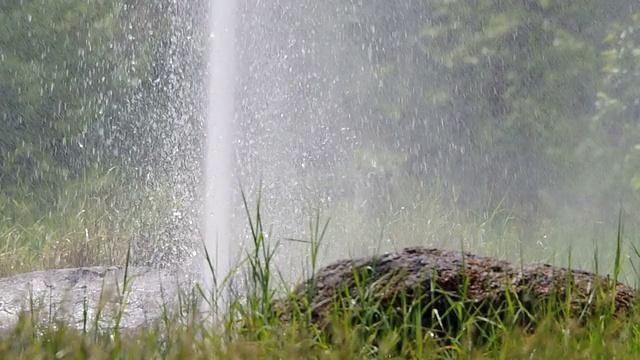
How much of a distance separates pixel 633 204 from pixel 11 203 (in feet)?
17.8

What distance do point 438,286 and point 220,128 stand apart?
13.6ft

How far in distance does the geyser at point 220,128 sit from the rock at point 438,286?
3044 millimetres

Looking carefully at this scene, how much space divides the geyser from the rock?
3044 mm

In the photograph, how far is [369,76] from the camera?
11641 mm

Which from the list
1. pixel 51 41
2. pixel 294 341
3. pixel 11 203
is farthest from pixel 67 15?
pixel 294 341

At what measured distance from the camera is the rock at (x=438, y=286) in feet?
11.5

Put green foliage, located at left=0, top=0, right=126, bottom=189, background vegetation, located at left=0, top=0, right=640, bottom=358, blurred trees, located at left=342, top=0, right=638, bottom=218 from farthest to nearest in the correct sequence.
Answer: green foliage, located at left=0, top=0, right=126, bottom=189 < blurred trees, located at left=342, top=0, right=638, bottom=218 < background vegetation, located at left=0, top=0, right=640, bottom=358

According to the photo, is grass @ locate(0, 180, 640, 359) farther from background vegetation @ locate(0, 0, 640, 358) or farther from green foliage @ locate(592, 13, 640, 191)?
green foliage @ locate(592, 13, 640, 191)

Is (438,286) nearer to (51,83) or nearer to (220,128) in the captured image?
(220,128)

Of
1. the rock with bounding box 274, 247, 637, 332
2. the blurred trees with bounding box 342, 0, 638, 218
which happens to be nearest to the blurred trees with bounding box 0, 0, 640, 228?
the blurred trees with bounding box 342, 0, 638, 218

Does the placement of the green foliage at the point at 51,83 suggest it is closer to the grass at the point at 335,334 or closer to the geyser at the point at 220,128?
the geyser at the point at 220,128

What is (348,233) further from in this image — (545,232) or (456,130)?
(456,130)

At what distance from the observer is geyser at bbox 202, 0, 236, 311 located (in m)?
7.09

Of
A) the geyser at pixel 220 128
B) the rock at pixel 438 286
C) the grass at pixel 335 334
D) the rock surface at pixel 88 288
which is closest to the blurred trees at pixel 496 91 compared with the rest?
the geyser at pixel 220 128
